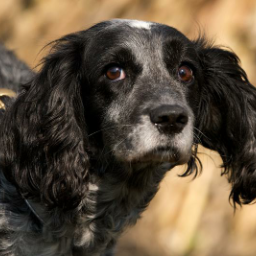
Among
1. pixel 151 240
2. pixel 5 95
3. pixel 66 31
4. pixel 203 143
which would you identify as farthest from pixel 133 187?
pixel 66 31

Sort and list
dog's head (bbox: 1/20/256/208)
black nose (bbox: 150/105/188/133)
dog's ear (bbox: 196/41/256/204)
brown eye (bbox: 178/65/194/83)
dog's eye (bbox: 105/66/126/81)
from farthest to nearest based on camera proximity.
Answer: dog's ear (bbox: 196/41/256/204)
brown eye (bbox: 178/65/194/83)
dog's eye (bbox: 105/66/126/81)
dog's head (bbox: 1/20/256/208)
black nose (bbox: 150/105/188/133)

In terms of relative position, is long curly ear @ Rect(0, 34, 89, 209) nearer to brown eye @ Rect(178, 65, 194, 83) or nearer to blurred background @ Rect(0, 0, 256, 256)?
brown eye @ Rect(178, 65, 194, 83)

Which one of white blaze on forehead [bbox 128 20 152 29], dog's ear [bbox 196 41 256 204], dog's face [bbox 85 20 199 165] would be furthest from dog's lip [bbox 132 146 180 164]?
white blaze on forehead [bbox 128 20 152 29]

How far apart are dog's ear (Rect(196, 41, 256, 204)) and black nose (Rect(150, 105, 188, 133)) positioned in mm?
725

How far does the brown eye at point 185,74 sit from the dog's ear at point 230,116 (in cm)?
24

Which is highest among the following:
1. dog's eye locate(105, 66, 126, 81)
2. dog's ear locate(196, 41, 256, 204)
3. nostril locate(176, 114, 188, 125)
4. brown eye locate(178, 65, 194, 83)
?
dog's eye locate(105, 66, 126, 81)

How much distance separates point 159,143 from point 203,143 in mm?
929

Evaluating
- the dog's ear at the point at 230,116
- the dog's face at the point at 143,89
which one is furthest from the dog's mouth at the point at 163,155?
the dog's ear at the point at 230,116

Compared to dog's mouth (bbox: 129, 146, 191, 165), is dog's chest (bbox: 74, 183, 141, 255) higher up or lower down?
lower down

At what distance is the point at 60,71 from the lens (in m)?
4.01

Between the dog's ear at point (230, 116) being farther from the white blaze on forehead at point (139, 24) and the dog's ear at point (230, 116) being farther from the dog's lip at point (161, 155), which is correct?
the dog's lip at point (161, 155)

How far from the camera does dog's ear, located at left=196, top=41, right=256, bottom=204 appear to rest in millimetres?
4359

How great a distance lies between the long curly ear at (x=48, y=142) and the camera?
388 centimetres

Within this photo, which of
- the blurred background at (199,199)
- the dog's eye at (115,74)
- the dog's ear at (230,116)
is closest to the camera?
the dog's eye at (115,74)
